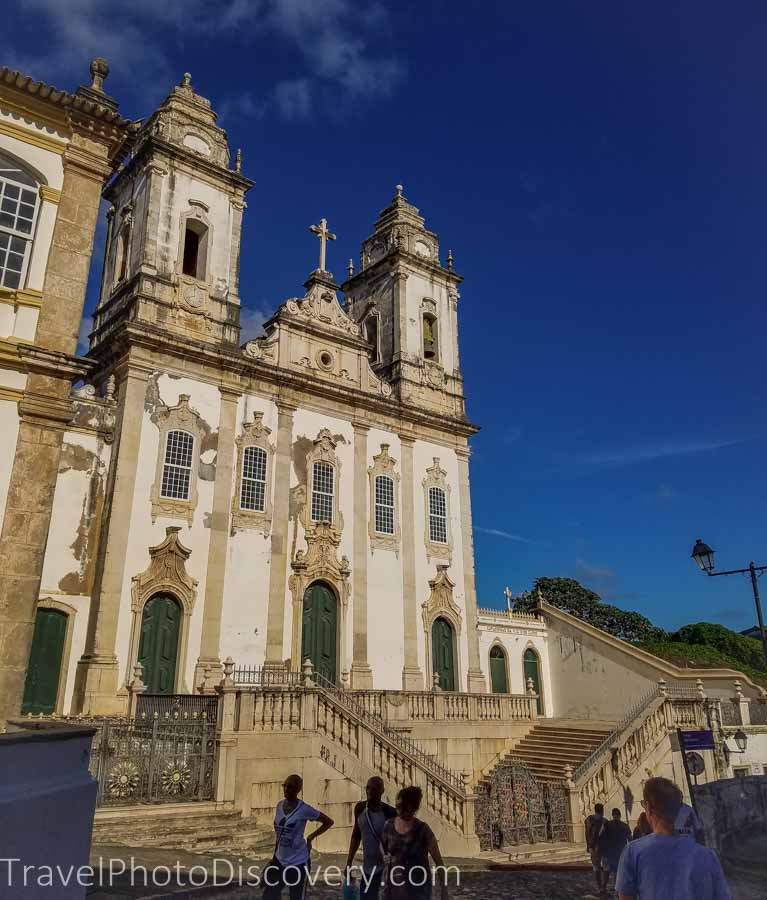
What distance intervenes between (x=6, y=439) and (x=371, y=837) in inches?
285

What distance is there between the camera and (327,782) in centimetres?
1249

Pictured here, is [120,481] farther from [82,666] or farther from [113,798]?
[113,798]

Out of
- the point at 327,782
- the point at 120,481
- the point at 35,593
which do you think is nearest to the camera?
the point at 35,593

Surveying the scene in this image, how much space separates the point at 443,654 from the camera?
2234 centimetres

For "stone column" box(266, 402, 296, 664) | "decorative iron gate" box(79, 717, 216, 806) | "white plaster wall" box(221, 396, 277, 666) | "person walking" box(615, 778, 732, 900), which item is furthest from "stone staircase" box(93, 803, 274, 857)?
"person walking" box(615, 778, 732, 900)

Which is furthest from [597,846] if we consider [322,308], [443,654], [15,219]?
[322,308]

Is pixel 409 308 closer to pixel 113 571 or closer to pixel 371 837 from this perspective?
pixel 113 571

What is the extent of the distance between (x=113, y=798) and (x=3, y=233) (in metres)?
8.41

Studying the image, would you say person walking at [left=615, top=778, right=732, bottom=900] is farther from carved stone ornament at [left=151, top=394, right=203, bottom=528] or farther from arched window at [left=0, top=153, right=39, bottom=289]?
carved stone ornament at [left=151, top=394, right=203, bottom=528]

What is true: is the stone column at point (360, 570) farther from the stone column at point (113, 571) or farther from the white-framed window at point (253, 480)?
the stone column at point (113, 571)

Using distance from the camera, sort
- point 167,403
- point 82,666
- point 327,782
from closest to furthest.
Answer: point 327,782, point 82,666, point 167,403

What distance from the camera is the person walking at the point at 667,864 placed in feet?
11.1

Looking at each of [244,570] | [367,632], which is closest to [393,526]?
[367,632]

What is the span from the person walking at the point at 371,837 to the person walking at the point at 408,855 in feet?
0.64
